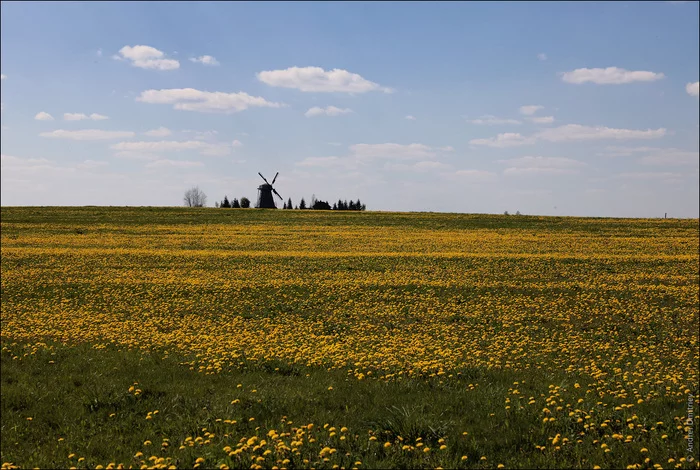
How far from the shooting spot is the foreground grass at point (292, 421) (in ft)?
26.6

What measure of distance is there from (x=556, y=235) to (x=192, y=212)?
129 ft

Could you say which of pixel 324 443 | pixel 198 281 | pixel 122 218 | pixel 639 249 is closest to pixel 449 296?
pixel 198 281

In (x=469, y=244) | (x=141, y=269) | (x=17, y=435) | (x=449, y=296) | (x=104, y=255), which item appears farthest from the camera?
(x=469, y=244)

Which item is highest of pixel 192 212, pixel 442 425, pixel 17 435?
pixel 192 212

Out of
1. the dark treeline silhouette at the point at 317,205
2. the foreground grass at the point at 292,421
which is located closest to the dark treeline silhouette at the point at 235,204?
the dark treeline silhouette at the point at 317,205

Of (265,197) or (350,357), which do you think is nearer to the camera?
(350,357)

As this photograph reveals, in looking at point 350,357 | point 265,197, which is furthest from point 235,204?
point 350,357

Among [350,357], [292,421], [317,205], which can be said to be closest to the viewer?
[292,421]

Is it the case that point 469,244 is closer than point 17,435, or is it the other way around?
point 17,435

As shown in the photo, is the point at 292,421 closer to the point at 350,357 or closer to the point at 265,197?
the point at 350,357

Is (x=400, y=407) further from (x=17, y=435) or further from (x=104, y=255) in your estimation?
(x=104, y=255)

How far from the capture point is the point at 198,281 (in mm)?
26703

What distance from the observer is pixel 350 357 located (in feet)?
47.6

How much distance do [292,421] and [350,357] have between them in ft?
16.0
